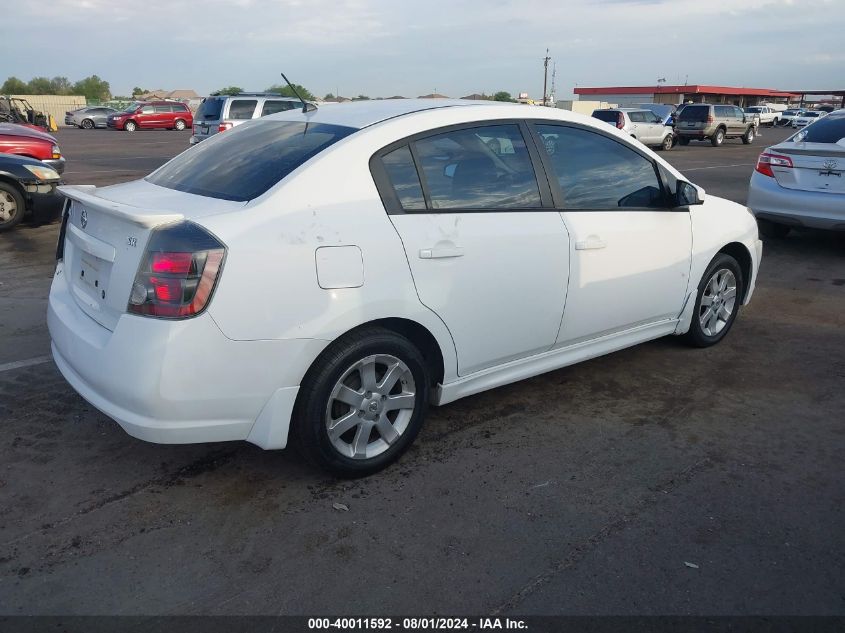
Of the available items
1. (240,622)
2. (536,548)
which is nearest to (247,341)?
(240,622)

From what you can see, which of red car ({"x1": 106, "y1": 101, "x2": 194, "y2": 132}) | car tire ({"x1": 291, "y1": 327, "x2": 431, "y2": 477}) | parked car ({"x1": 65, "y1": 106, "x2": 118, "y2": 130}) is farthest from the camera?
parked car ({"x1": 65, "y1": 106, "x2": 118, "y2": 130})

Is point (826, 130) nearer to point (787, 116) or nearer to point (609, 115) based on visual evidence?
point (609, 115)

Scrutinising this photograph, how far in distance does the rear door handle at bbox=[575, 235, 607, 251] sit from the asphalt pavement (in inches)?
36.6

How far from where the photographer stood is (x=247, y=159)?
3607mm

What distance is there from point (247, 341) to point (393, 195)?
96 centimetres

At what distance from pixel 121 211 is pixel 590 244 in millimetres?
2374

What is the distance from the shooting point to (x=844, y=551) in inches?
115

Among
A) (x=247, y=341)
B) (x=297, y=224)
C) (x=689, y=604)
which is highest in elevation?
(x=297, y=224)

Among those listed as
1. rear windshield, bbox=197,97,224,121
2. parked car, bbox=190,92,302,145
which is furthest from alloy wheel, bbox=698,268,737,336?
rear windshield, bbox=197,97,224,121

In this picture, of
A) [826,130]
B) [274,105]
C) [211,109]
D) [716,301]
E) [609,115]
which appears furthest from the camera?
[609,115]

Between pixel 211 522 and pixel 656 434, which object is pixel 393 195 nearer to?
pixel 211 522

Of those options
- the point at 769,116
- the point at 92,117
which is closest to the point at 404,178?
the point at 92,117

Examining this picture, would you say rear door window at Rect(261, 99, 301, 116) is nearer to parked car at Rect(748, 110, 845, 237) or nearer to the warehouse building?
parked car at Rect(748, 110, 845, 237)

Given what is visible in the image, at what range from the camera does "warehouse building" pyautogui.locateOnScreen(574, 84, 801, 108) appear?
78.3 m
